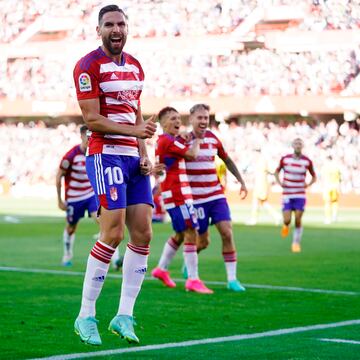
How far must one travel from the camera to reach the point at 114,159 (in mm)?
7340

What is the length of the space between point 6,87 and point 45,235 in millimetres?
33373

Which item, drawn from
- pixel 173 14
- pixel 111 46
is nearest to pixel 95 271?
pixel 111 46

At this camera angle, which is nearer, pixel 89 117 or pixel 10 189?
pixel 89 117

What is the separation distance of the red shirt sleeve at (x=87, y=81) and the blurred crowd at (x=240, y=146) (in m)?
29.8

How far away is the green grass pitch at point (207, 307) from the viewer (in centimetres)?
794

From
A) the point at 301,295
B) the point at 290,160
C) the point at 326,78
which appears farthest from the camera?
the point at 326,78

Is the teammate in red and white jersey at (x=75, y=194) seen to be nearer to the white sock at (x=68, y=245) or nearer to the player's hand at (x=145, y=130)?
the white sock at (x=68, y=245)

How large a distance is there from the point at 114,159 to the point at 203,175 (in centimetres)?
539

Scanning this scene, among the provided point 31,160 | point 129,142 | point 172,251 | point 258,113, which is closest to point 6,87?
point 31,160

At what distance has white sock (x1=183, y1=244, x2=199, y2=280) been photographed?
1245cm

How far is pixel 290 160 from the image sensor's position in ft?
69.1

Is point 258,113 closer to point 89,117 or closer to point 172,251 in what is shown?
point 172,251

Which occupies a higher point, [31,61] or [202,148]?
[31,61]

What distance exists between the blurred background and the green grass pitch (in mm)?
20191
